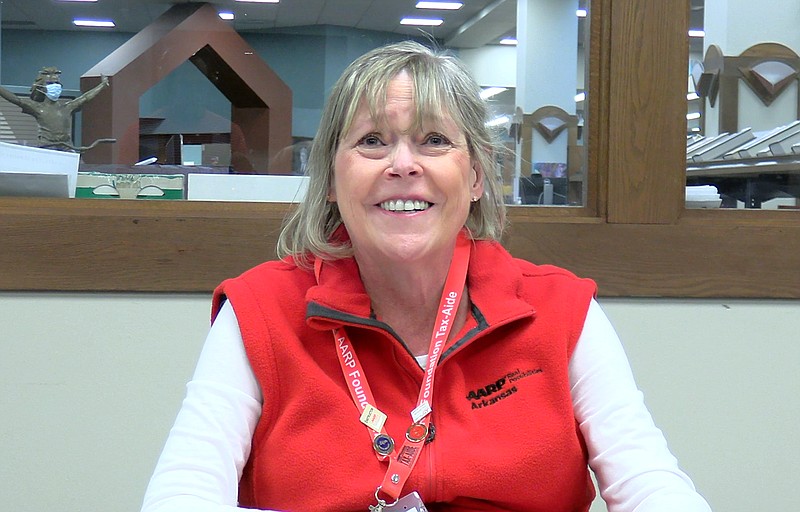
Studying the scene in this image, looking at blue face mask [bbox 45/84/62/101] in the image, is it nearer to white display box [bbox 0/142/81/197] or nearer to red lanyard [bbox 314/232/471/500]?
white display box [bbox 0/142/81/197]

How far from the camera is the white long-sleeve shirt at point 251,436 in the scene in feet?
4.51

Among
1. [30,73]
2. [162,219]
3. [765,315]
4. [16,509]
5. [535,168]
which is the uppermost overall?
[30,73]

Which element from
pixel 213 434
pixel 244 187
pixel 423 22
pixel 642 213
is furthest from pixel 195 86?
pixel 213 434

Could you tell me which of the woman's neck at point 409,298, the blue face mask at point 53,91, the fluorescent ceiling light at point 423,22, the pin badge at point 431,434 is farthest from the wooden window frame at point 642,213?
the pin badge at point 431,434

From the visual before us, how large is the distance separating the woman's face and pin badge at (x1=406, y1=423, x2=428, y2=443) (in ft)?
0.95

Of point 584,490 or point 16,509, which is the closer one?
→ point 584,490

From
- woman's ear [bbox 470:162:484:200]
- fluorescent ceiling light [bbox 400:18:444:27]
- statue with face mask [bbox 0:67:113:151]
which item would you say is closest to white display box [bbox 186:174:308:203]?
statue with face mask [bbox 0:67:113:151]

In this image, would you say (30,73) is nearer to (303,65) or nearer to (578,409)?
(303,65)

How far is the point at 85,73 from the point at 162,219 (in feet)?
1.72

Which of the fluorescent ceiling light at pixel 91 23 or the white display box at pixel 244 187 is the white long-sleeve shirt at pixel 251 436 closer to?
the white display box at pixel 244 187

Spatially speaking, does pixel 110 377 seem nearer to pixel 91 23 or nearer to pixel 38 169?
pixel 38 169

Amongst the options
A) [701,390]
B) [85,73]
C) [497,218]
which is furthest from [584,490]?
[85,73]

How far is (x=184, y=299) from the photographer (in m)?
2.52

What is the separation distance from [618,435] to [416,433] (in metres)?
0.34
